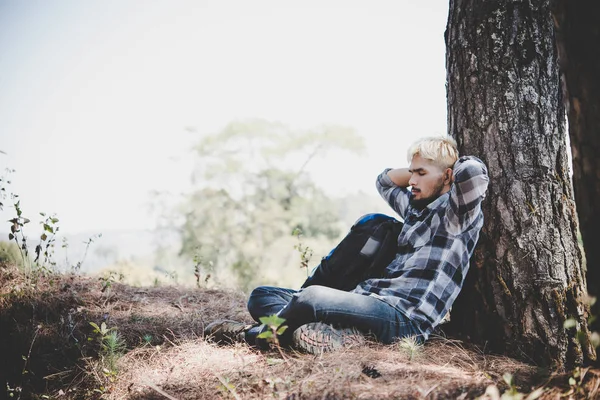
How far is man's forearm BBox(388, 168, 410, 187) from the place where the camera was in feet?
10.7

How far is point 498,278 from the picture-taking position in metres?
2.54

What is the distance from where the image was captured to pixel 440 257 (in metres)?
2.53

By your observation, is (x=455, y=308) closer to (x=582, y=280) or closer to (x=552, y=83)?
(x=582, y=280)

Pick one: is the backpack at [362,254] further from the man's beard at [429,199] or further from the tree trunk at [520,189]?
the tree trunk at [520,189]

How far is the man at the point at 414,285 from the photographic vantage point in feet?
7.57

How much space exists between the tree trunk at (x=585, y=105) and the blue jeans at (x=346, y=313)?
45.2 inches

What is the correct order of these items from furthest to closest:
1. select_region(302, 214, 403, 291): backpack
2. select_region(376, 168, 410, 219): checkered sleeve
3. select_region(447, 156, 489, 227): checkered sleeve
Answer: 1. select_region(376, 168, 410, 219): checkered sleeve
2. select_region(302, 214, 403, 291): backpack
3. select_region(447, 156, 489, 227): checkered sleeve

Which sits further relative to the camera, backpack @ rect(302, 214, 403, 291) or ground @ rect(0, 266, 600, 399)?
backpack @ rect(302, 214, 403, 291)

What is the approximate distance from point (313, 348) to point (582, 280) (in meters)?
1.77

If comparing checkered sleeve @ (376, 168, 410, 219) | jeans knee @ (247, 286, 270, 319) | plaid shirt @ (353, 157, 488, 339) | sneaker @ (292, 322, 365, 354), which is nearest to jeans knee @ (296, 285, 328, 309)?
sneaker @ (292, 322, 365, 354)

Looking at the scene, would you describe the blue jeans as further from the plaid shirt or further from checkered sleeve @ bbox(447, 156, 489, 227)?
checkered sleeve @ bbox(447, 156, 489, 227)

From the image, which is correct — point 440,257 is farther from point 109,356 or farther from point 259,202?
point 259,202

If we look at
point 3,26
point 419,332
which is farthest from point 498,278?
point 3,26

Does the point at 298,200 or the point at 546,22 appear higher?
the point at 546,22
